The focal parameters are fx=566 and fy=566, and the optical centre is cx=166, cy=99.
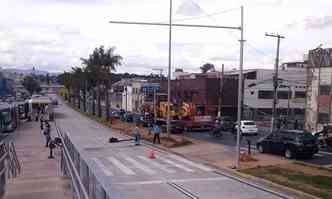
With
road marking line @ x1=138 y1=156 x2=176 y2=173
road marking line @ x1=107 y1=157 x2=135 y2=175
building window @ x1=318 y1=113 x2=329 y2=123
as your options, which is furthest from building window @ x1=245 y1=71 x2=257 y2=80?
road marking line @ x1=107 y1=157 x2=135 y2=175

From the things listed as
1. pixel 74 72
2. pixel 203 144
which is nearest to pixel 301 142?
Answer: pixel 203 144

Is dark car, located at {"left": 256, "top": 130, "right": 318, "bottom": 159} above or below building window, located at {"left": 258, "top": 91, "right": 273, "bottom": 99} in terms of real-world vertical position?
below

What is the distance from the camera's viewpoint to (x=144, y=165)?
1211 inches

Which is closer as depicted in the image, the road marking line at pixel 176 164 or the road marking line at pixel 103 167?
the road marking line at pixel 103 167

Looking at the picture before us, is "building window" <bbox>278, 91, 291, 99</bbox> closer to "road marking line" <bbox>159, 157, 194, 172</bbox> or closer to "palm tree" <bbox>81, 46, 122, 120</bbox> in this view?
"palm tree" <bbox>81, 46, 122, 120</bbox>

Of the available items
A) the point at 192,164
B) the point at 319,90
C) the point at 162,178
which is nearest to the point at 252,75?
the point at 319,90

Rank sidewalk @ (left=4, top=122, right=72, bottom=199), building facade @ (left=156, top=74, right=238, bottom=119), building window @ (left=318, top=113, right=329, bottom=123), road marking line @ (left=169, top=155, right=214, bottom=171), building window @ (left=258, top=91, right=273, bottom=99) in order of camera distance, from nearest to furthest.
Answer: sidewalk @ (left=4, top=122, right=72, bottom=199), road marking line @ (left=169, top=155, right=214, bottom=171), building window @ (left=318, top=113, right=329, bottom=123), building facade @ (left=156, top=74, right=238, bottom=119), building window @ (left=258, top=91, right=273, bottom=99)

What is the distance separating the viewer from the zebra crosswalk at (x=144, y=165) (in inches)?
1115

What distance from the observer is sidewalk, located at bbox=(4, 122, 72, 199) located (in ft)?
55.0

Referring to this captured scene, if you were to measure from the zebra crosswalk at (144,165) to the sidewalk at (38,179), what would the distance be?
269cm

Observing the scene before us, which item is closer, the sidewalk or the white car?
the sidewalk

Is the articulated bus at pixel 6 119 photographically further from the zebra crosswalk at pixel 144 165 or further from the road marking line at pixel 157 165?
the road marking line at pixel 157 165

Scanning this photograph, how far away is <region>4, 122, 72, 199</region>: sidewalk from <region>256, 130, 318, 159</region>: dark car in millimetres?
12846

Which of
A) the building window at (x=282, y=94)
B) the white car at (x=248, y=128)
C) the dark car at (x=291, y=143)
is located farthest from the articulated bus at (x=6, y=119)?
the building window at (x=282, y=94)
